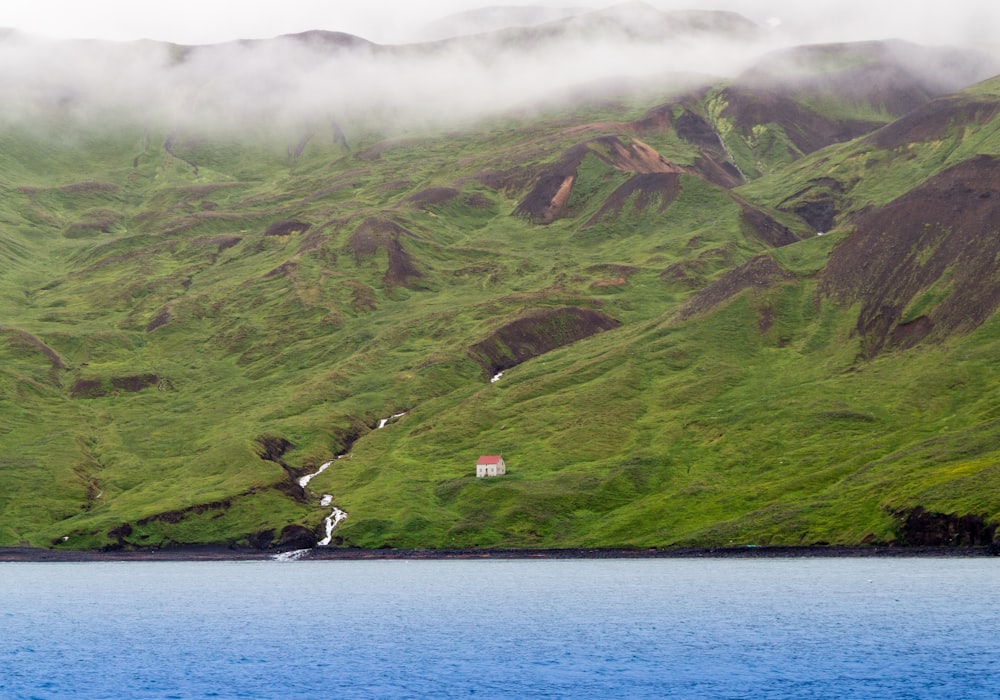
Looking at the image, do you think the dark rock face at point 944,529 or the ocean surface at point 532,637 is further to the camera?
the dark rock face at point 944,529

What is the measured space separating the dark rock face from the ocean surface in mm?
8526

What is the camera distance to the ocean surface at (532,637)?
83750 millimetres

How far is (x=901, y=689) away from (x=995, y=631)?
1174 inches

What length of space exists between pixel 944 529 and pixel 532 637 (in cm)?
10376

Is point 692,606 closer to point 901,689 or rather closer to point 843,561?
point 901,689

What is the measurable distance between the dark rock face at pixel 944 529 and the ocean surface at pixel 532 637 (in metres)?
8.53

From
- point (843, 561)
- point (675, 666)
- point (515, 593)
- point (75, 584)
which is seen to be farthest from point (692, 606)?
point (75, 584)

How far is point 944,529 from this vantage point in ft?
611

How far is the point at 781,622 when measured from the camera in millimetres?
114688

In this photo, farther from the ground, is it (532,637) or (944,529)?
(944,529)

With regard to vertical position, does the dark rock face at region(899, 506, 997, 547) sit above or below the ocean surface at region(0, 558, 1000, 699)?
above

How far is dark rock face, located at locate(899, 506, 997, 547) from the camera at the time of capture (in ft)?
592

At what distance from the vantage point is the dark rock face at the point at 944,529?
592 ft

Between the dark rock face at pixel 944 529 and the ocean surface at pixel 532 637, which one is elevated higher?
the dark rock face at pixel 944 529
